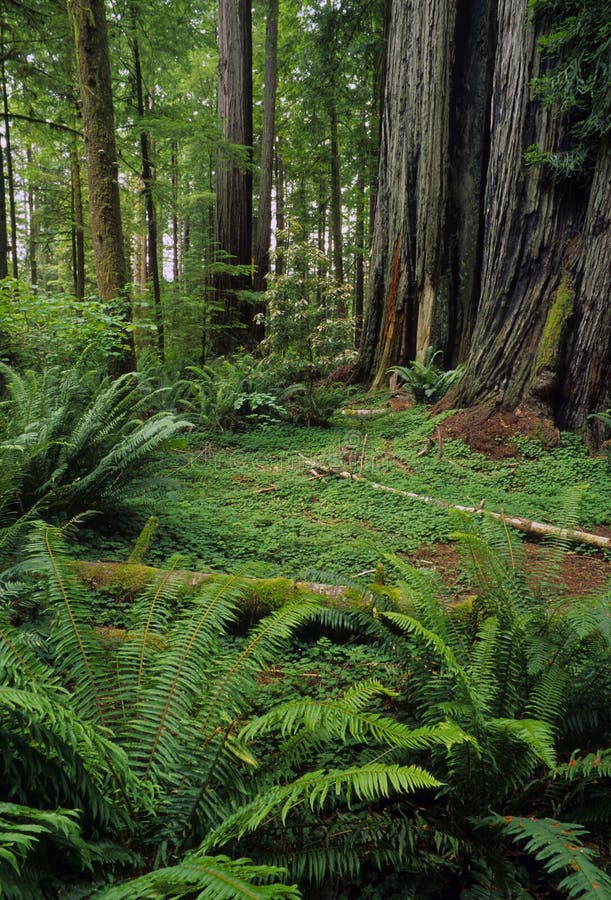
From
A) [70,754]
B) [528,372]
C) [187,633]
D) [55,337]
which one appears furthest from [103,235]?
→ [70,754]

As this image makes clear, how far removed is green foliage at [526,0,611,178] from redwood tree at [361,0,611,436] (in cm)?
14

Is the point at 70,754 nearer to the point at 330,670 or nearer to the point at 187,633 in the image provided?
the point at 187,633

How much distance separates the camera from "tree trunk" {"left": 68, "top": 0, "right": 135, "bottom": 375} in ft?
19.8

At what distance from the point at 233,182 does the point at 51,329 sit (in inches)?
259

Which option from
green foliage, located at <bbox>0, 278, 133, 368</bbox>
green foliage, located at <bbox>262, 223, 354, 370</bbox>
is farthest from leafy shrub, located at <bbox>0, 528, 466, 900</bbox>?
green foliage, located at <bbox>262, 223, 354, 370</bbox>

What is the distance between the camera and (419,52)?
779cm

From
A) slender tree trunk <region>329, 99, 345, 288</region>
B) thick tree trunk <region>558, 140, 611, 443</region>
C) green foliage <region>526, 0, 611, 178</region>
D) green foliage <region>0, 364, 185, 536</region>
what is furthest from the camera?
slender tree trunk <region>329, 99, 345, 288</region>

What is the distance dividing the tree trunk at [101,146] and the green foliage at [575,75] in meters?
4.87

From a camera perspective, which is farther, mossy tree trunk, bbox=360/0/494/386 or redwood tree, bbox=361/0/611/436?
mossy tree trunk, bbox=360/0/494/386

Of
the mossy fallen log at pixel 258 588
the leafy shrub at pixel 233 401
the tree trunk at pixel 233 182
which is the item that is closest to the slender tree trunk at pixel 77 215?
the tree trunk at pixel 233 182

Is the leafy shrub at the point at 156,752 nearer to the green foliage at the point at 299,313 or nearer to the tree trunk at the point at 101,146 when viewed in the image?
the tree trunk at the point at 101,146

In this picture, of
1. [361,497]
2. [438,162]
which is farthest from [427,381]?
[438,162]

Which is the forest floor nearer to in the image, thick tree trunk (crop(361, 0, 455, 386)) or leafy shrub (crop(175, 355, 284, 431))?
leafy shrub (crop(175, 355, 284, 431))

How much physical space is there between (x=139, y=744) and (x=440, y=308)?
750cm
